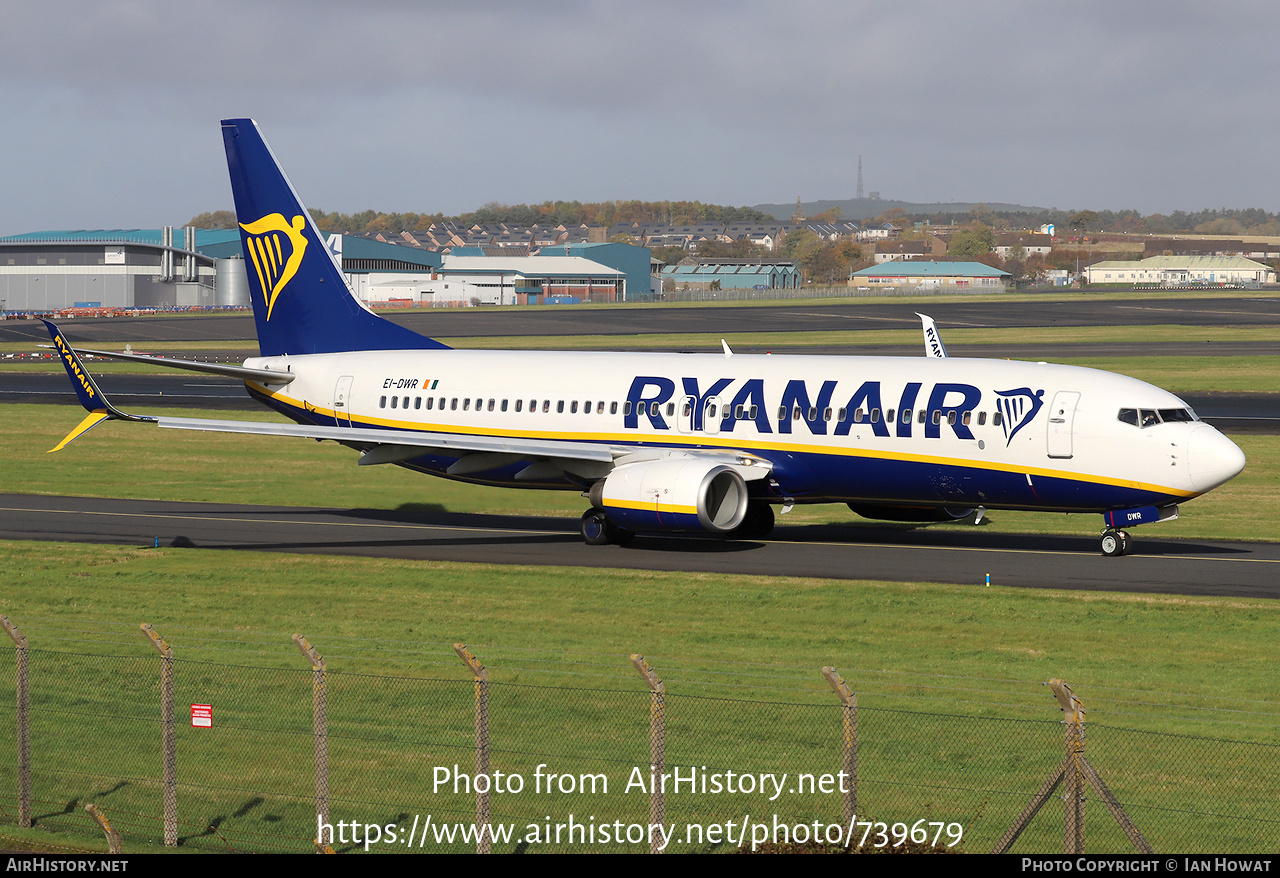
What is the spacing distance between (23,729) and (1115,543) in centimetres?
2581

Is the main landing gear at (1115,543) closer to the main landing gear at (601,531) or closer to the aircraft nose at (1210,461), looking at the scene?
the aircraft nose at (1210,461)

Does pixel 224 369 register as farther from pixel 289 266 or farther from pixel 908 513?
pixel 908 513

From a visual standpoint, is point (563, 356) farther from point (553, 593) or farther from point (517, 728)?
point (517, 728)

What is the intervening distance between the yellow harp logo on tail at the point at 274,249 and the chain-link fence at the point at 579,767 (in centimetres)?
2213

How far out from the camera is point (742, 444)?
37094 mm

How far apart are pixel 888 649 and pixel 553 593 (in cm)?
835

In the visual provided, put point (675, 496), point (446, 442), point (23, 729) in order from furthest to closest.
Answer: point (446, 442)
point (675, 496)
point (23, 729)

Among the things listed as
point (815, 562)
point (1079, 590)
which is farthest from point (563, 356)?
point (1079, 590)

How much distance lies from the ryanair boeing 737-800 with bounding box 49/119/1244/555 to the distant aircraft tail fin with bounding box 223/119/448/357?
59mm

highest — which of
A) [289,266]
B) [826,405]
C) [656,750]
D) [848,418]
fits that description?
[289,266]

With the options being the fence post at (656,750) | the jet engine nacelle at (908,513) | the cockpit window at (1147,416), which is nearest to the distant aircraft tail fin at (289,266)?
the jet engine nacelle at (908,513)

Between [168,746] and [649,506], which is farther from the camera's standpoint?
[649,506]

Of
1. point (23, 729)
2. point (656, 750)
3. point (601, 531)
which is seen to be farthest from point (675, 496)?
point (656, 750)

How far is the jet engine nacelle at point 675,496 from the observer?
34781mm
